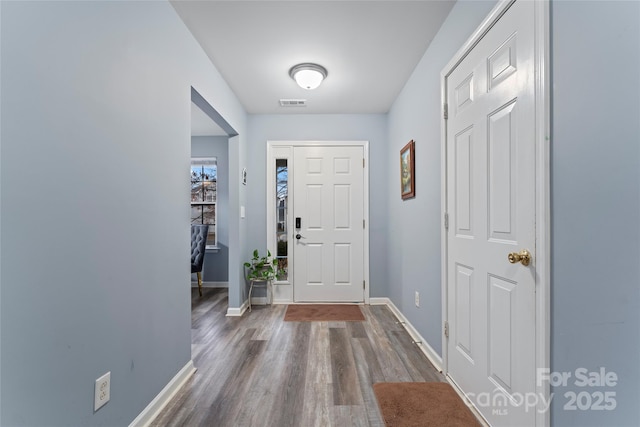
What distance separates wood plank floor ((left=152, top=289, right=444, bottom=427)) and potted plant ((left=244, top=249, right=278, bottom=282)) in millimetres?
540

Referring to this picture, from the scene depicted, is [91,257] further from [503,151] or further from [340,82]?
[340,82]

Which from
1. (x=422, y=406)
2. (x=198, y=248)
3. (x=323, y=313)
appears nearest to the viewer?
(x=422, y=406)

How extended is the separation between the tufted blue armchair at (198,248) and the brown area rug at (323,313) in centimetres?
159

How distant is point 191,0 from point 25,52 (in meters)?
1.22

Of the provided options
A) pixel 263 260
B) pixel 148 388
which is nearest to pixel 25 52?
pixel 148 388

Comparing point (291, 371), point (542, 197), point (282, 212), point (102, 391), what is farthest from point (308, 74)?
point (102, 391)

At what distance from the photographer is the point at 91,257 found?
3.95 feet

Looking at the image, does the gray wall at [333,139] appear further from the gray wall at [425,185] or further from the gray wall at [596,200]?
the gray wall at [596,200]

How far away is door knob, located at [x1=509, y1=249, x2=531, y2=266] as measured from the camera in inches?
47.1

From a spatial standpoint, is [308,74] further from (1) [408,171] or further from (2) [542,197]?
(2) [542,197]

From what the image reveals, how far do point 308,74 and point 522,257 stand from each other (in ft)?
7.24

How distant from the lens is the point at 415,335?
8.55 feet

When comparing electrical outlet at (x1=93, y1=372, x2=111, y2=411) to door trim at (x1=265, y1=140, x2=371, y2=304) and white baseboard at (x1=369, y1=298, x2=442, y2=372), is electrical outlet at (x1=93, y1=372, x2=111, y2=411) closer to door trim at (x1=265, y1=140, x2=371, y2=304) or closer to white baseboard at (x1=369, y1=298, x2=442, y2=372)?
white baseboard at (x1=369, y1=298, x2=442, y2=372)

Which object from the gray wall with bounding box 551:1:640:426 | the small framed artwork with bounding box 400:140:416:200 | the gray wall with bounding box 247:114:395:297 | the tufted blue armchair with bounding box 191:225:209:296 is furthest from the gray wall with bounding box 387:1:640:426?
the tufted blue armchair with bounding box 191:225:209:296
